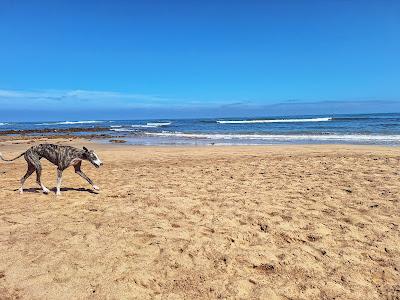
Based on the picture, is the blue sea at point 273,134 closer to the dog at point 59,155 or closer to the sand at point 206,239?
the sand at point 206,239

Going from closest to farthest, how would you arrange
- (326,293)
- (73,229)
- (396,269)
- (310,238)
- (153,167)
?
(326,293)
(396,269)
(310,238)
(73,229)
(153,167)

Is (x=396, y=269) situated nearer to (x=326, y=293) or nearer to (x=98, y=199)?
(x=326, y=293)

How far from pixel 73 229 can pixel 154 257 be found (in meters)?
1.61

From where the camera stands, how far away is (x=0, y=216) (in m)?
5.89

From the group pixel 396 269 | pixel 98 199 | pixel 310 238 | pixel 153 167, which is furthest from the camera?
pixel 153 167

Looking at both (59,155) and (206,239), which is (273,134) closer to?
(59,155)

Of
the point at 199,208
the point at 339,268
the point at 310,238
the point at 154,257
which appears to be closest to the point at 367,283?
the point at 339,268

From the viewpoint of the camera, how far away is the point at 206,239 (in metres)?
4.83

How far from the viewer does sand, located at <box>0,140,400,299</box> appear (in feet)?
12.1

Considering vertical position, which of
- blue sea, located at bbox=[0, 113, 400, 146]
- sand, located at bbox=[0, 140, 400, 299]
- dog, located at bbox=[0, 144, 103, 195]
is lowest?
blue sea, located at bbox=[0, 113, 400, 146]

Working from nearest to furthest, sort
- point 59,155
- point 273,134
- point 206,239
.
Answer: point 206,239, point 59,155, point 273,134

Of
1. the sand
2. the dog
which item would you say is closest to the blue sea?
the sand

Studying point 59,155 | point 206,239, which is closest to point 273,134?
point 59,155

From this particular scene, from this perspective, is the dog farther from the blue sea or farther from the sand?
the blue sea
